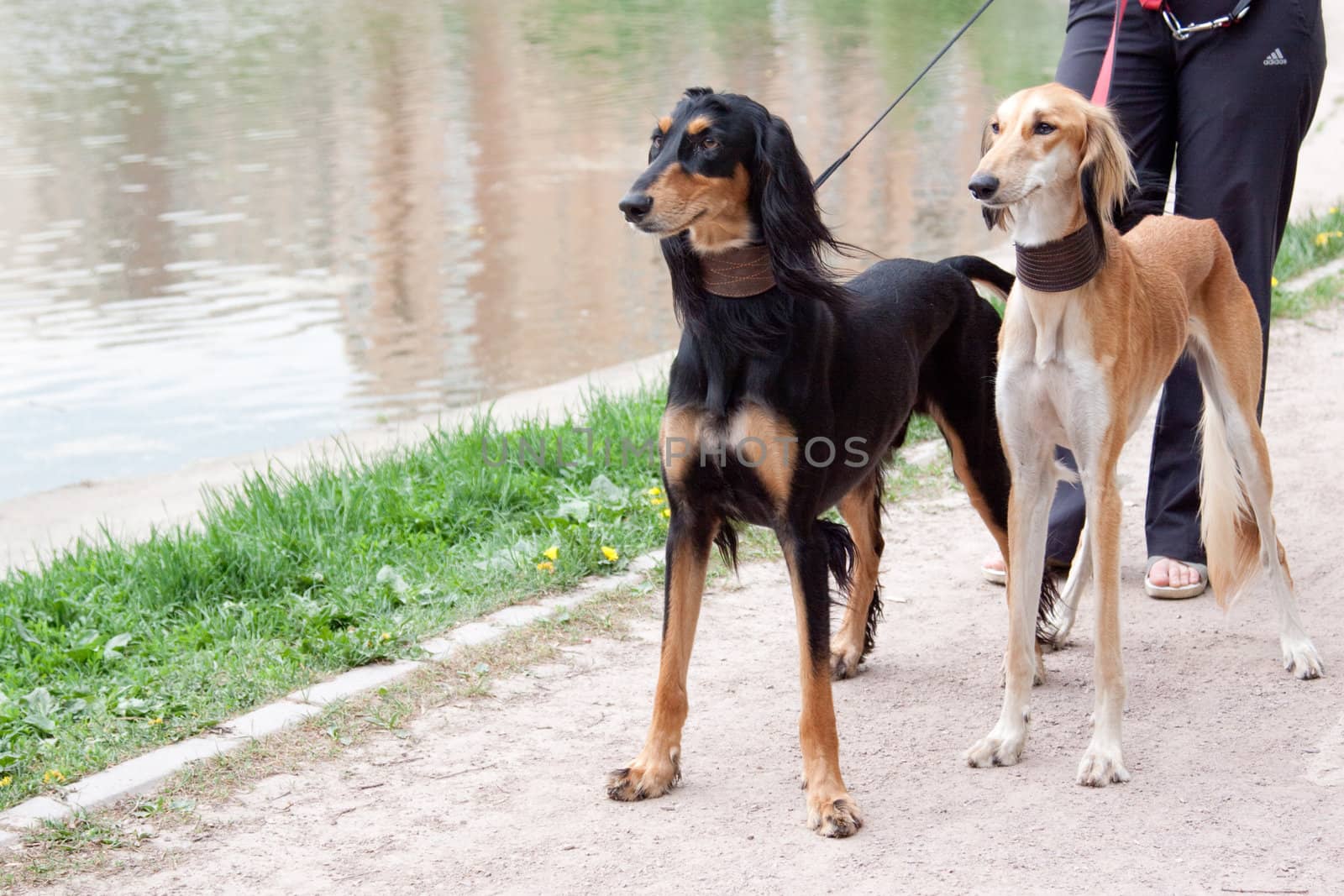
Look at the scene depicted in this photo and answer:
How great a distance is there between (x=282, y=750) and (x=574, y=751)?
2.58ft

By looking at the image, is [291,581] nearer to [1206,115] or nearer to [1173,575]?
[1173,575]

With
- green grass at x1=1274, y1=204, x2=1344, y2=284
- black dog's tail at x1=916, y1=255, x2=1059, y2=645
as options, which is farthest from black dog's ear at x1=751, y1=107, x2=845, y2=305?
green grass at x1=1274, y1=204, x2=1344, y2=284

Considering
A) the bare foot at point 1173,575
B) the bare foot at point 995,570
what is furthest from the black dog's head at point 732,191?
the bare foot at point 1173,575

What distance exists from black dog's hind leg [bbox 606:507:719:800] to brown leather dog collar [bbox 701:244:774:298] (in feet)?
1.77

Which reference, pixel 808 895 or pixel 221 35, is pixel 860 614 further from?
pixel 221 35

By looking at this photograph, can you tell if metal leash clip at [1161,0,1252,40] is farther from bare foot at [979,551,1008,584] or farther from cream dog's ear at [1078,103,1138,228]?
bare foot at [979,551,1008,584]

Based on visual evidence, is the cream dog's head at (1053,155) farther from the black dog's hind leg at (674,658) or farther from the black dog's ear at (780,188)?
the black dog's hind leg at (674,658)

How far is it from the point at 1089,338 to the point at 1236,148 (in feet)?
4.63

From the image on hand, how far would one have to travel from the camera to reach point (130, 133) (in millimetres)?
15844

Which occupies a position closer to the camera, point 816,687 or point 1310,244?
point 816,687

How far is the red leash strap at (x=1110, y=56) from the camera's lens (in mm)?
3738

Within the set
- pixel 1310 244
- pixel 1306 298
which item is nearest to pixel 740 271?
pixel 1306 298

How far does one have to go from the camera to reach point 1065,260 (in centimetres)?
319

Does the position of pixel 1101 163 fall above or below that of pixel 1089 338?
above
